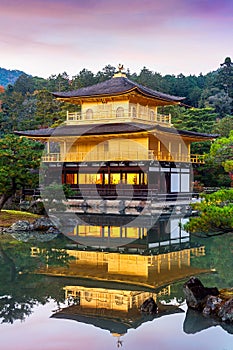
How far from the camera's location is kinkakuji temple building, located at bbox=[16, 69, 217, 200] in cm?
2842

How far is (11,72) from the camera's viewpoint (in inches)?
5822

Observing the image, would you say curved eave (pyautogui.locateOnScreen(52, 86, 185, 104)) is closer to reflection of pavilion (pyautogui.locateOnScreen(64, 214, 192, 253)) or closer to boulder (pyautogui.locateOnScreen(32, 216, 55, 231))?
reflection of pavilion (pyautogui.locateOnScreen(64, 214, 192, 253))

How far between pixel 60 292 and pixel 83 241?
7.41m

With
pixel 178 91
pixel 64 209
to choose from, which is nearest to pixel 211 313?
pixel 64 209

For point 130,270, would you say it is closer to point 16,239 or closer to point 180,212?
point 16,239

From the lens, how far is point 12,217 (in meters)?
22.0

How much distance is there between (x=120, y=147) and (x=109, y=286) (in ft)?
62.5

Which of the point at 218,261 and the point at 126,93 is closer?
the point at 218,261

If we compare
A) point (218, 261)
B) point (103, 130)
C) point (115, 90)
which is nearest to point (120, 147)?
point (103, 130)

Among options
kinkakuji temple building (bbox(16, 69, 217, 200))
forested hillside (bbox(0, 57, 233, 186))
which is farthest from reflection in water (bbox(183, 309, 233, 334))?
forested hillside (bbox(0, 57, 233, 186))

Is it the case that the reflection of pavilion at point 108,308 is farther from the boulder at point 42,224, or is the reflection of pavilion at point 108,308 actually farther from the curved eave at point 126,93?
the curved eave at point 126,93

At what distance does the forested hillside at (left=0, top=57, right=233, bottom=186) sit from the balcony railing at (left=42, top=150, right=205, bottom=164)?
5.95 ft

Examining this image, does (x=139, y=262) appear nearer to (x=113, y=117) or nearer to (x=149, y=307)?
(x=149, y=307)

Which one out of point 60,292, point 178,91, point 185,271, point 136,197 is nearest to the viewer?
point 60,292
